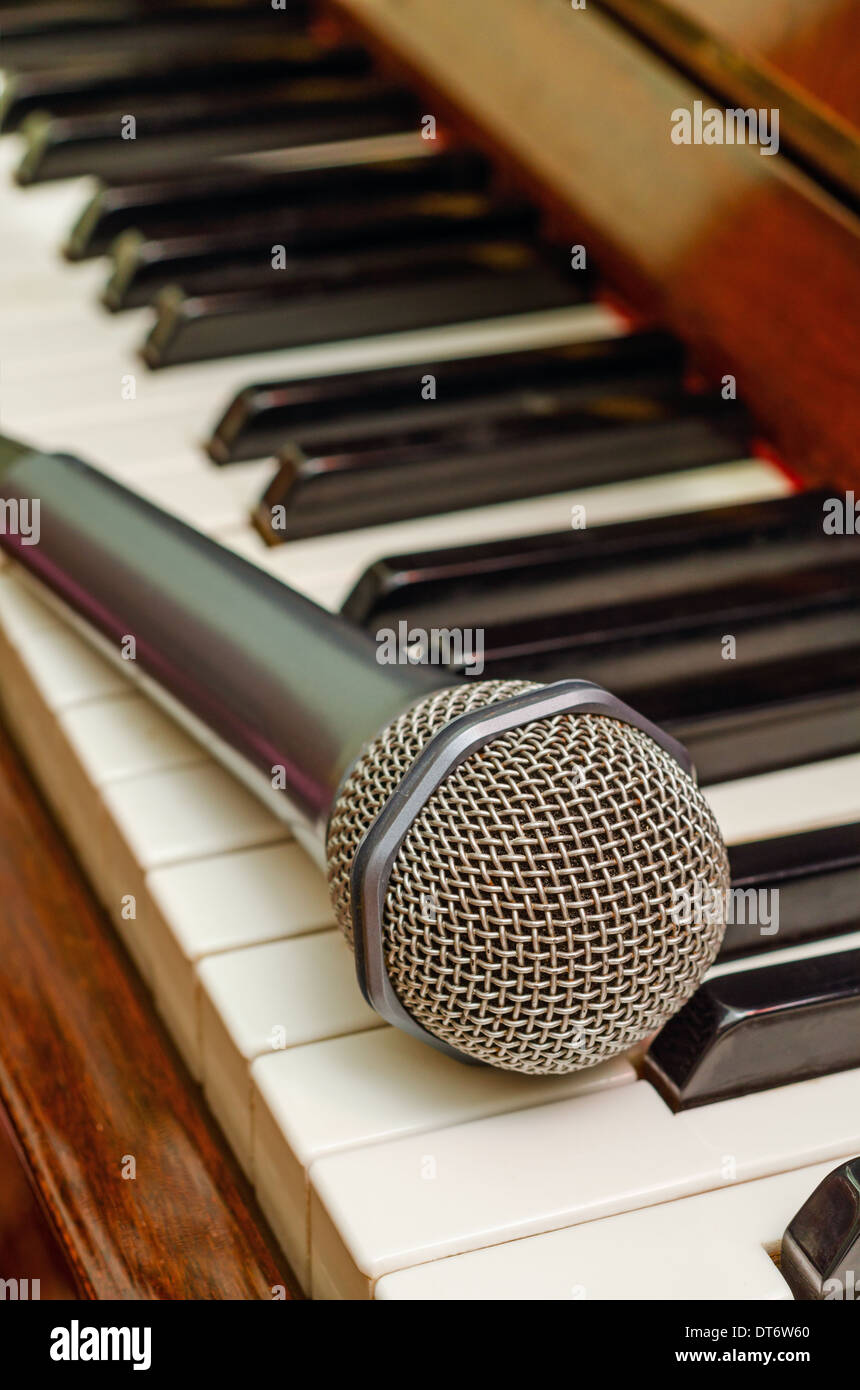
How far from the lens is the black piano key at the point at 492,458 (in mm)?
1466

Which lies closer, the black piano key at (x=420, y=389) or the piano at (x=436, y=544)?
the piano at (x=436, y=544)

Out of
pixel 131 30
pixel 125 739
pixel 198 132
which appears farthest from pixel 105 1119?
pixel 131 30

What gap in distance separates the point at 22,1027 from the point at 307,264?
939mm

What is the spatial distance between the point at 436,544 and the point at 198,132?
0.93 meters

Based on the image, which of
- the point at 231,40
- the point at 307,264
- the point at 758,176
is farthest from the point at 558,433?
the point at 231,40

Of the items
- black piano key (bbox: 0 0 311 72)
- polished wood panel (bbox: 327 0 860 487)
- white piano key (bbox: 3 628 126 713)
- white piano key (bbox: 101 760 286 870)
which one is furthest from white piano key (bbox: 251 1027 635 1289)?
black piano key (bbox: 0 0 311 72)

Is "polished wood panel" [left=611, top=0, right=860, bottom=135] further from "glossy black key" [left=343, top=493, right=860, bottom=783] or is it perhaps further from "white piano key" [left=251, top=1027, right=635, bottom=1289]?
"white piano key" [left=251, top=1027, right=635, bottom=1289]

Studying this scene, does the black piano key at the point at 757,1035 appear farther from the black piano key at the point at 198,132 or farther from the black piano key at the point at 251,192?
the black piano key at the point at 198,132

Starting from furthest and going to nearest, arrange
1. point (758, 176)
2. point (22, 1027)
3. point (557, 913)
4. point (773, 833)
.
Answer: point (758, 176) → point (22, 1027) → point (773, 833) → point (557, 913)

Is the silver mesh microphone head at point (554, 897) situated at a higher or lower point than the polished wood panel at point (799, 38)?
lower

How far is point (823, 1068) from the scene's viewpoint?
1.00m

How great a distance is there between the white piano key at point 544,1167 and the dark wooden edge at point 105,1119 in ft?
0.36

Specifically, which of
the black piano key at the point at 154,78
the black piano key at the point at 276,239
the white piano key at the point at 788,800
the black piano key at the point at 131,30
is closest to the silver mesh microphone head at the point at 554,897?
the white piano key at the point at 788,800
